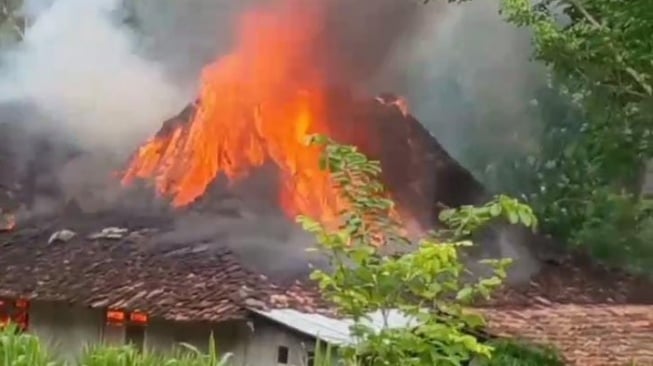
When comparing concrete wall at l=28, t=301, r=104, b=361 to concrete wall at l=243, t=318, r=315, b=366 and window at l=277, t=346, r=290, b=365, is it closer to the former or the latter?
concrete wall at l=243, t=318, r=315, b=366

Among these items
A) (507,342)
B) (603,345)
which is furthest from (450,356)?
(603,345)

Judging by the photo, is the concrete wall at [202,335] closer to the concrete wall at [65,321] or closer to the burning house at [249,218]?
the burning house at [249,218]

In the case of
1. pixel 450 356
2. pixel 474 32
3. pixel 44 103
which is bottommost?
pixel 450 356

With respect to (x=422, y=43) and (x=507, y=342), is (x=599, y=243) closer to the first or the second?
(x=507, y=342)

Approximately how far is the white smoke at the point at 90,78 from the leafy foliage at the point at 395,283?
65.2 inches

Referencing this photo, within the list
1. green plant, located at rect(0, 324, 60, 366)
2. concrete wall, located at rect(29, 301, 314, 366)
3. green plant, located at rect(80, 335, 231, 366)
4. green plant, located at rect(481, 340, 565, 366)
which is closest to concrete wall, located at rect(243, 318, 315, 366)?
concrete wall, located at rect(29, 301, 314, 366)

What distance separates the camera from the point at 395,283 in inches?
125

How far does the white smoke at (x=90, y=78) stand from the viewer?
486 centimetres

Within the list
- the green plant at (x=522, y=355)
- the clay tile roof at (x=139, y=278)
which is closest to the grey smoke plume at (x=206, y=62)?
the clay tile roof at (x=139, y=278)

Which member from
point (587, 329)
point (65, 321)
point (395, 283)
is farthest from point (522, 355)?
point (65, 321)

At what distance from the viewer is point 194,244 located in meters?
4.76

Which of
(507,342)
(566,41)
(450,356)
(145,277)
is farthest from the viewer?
(145,277)

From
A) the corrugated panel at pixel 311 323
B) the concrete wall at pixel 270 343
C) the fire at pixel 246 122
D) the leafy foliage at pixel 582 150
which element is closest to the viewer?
the leafy foliage at pixel 582 150

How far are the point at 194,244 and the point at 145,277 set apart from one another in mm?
262
